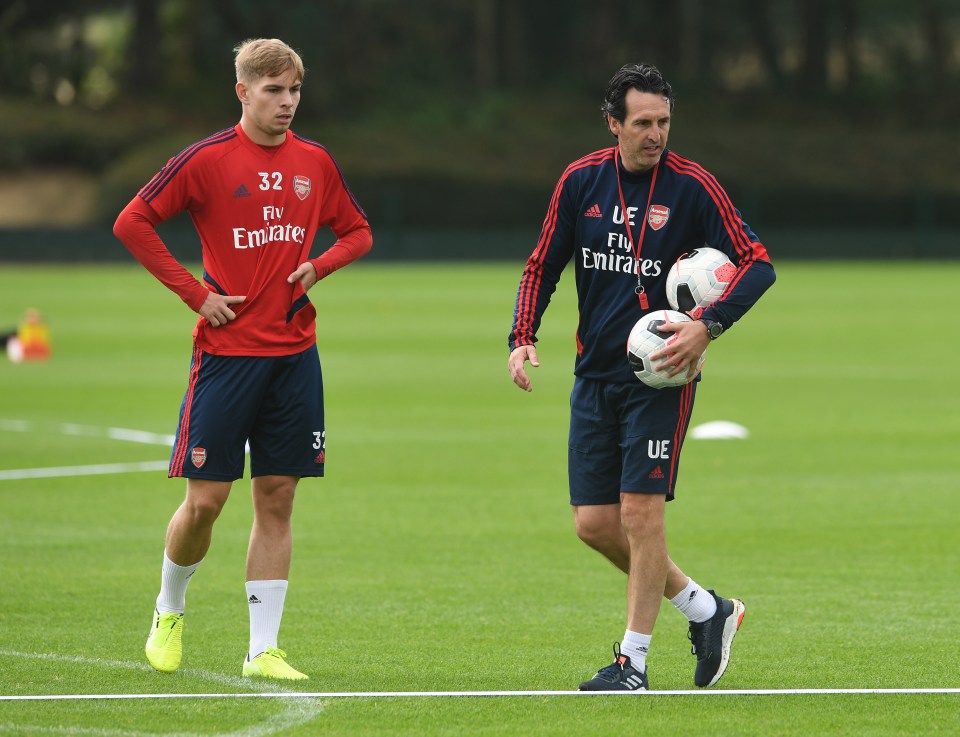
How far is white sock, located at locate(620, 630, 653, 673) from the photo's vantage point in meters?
6.53

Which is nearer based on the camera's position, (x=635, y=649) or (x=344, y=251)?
(x=635, y=649)

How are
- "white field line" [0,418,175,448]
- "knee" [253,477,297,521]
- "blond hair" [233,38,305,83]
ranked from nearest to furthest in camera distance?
1. "blond hair" [233,38,305,83]
2. "knee" [253,477,297,521]
3. "white field line" [0,418,175,448]

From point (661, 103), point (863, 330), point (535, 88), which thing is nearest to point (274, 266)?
point (661, 103)

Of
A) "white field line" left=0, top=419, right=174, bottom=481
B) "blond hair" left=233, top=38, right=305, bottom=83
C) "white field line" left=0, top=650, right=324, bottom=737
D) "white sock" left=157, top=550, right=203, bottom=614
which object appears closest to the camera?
"white field line" left=0, top=650, right=324, bottom=737

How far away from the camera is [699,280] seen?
6562 mm

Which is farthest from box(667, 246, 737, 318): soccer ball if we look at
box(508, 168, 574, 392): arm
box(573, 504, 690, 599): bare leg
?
box(573, 504, 690, 599): bare leg

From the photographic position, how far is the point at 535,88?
65938mm

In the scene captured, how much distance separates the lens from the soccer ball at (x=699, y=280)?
6562 mm

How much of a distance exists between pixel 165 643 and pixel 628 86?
2832mm

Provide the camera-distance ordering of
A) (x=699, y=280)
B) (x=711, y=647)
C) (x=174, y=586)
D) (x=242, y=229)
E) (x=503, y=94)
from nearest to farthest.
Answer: (x=699, y=280) < (x=711, y=647) < (x=242, y=229) < (x=174, y=586) < (x=503, y=94)

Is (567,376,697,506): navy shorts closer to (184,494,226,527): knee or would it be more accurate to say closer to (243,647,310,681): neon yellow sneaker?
(243,647,310,681): neon yellow sneaker

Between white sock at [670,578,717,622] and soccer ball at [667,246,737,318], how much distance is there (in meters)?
1.12

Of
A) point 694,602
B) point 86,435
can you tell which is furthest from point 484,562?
point 86,435

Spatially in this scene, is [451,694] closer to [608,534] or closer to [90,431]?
[608,534]
